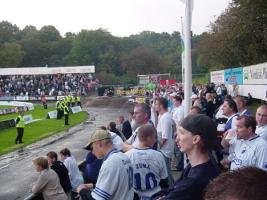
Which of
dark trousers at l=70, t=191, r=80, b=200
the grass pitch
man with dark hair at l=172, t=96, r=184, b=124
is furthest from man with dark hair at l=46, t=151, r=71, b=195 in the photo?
the grass pitch

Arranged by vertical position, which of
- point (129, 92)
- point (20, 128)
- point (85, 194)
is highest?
point (85, 194)

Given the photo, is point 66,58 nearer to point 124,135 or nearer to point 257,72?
point 257,72

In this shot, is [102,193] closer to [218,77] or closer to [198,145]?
[198,145]

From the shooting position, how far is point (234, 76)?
120 feet

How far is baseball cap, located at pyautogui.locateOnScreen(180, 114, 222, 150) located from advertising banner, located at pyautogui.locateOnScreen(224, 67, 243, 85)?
30299mm

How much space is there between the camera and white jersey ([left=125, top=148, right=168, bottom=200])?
5.57m

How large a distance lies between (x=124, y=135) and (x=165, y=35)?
141106 mm

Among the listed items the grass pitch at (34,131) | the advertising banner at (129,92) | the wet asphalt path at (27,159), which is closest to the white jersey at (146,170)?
the wet asphalt path at (27,159)

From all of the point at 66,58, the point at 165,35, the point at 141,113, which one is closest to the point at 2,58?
the point at 66,58

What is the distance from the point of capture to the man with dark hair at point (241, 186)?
Result: 153 cm

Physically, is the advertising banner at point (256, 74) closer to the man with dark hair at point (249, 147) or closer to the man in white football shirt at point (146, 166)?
the man with dark hair at point (249, 147)

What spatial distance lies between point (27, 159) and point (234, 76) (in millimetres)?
21519

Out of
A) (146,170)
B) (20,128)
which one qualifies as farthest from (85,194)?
(20,128)

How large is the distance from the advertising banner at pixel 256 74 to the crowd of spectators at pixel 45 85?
1515 inches
